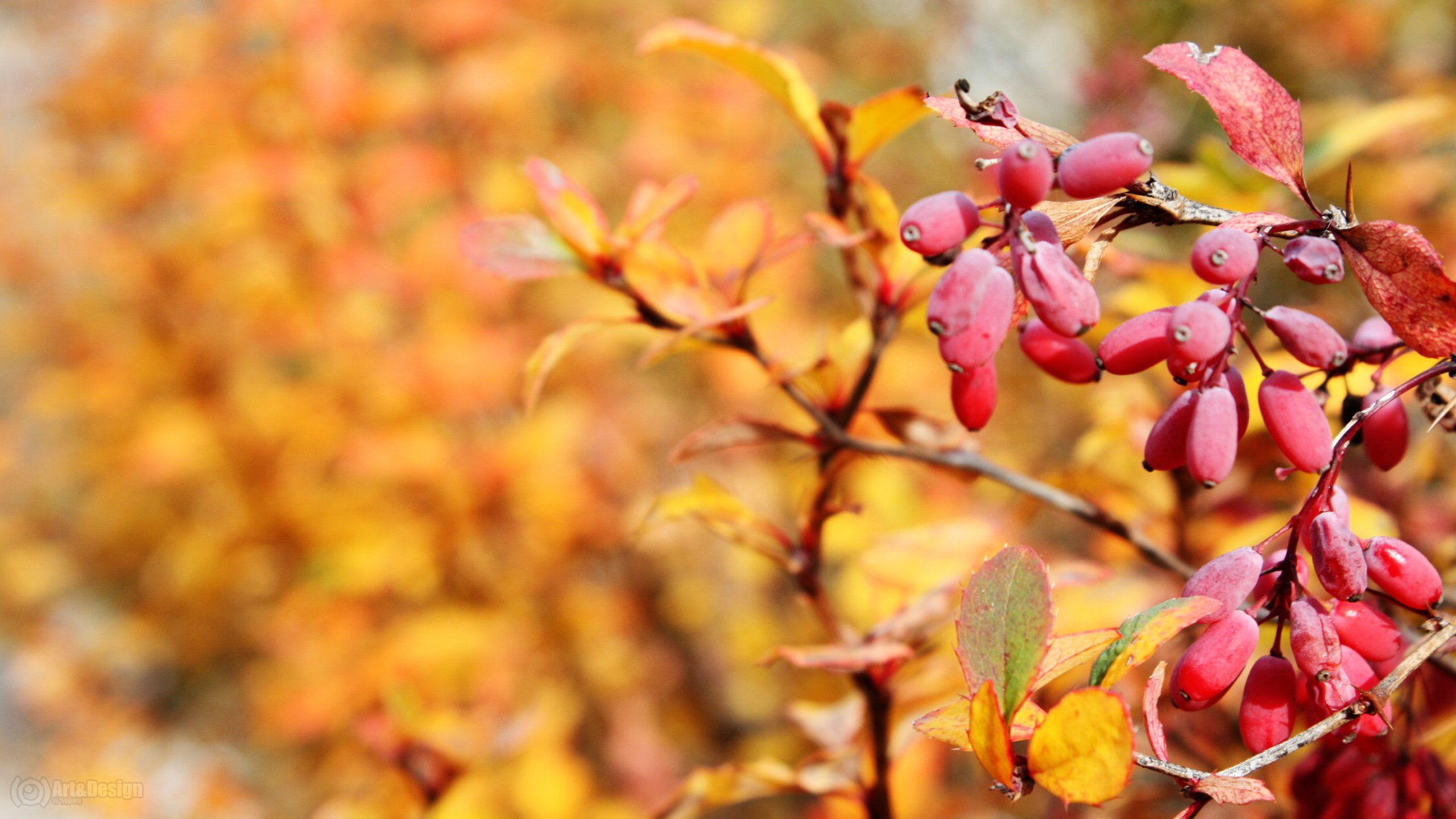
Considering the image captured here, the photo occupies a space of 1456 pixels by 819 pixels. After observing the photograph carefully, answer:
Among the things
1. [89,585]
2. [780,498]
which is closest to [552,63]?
[780,498]

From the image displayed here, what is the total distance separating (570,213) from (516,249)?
34 millimetres

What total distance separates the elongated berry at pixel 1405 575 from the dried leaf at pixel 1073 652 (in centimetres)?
9

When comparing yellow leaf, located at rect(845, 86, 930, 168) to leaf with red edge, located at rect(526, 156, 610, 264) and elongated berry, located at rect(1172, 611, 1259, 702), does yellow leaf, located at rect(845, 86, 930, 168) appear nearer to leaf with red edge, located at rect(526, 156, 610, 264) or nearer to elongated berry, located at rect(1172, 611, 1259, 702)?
leaf with red edge, located at rect(526, 156, 610, 264)

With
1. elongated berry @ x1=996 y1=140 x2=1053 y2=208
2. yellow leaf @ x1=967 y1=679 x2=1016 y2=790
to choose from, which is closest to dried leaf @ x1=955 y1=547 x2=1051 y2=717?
yellow leaf @ x1=967 y1=679 x2=1016 y2=790

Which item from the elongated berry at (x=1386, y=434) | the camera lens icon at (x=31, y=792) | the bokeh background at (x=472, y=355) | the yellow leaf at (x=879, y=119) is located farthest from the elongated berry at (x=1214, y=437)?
the camera lens icon at (x=31, y=792)

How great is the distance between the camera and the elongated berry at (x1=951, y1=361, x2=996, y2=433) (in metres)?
0.36

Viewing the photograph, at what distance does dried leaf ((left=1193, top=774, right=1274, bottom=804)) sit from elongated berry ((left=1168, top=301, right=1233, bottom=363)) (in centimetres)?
13

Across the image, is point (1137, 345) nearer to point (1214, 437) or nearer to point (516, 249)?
point (1214, 437)

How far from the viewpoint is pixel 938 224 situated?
315mm

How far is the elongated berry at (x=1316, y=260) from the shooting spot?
307mm

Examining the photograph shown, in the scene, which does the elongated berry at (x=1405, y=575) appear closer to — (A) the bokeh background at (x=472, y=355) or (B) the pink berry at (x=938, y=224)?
(B) the pink berry at (x=938, y=224)

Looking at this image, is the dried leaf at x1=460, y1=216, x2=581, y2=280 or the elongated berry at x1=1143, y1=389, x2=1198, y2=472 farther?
the dried leaf at x1=460, y1=216, x2=581, y2=280

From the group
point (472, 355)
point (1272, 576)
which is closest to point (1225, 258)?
point (1272, 576)

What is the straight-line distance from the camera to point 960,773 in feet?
5.93
